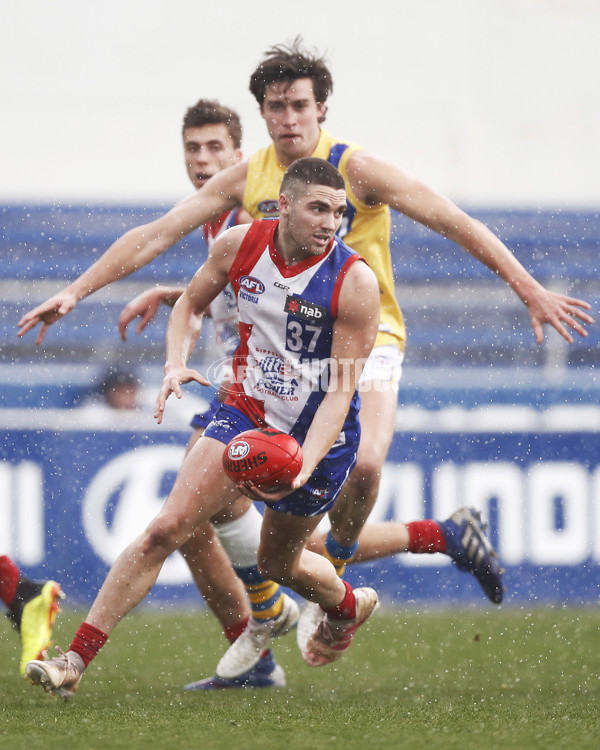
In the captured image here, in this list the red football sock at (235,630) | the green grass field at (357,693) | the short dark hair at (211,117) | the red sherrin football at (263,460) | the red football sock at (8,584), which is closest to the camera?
the green grass field at (357,693)

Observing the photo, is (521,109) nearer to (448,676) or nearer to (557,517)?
(557,517)

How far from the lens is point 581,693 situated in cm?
487

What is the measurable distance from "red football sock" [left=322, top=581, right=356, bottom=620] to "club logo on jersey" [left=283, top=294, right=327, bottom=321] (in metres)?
1.20

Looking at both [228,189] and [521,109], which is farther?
[521,109]

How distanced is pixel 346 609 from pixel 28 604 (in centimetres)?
129

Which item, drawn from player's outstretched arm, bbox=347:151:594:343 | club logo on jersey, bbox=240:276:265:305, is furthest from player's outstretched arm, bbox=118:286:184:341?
club logo on jersey, bbox=240:276:265:305

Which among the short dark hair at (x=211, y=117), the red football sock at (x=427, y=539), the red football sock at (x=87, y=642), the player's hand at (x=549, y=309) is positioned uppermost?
the short dark hair at (x=211, y=117)

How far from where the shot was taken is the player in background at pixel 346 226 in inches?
196

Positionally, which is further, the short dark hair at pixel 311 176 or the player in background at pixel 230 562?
the player in background at pixel 230 562

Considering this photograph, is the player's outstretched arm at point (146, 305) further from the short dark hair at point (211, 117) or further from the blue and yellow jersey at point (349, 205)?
the short dark hair at point (211, 117)

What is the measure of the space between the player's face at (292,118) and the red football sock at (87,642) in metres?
2.04

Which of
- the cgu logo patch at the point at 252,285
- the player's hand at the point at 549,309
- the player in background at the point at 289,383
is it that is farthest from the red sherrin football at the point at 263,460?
the player's hand at the point at 549,309

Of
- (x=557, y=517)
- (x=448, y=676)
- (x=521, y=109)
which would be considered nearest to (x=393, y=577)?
(x=557, y=517)

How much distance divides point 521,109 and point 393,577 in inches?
361
